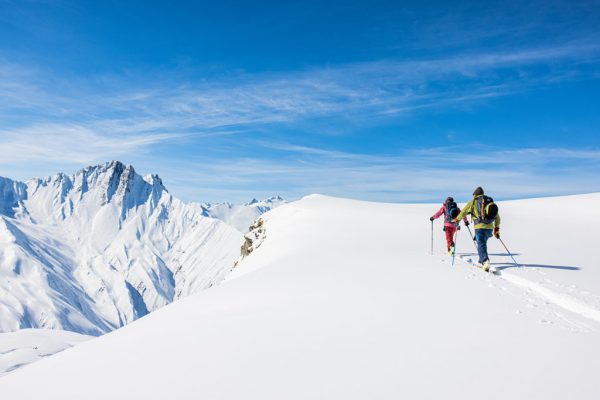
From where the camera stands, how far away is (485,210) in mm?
13367

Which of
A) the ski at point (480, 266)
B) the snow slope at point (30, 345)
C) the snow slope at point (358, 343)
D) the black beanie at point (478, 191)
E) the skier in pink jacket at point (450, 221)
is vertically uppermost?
the black beanie at point (478, 191)

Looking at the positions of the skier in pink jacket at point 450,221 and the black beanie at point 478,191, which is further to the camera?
the skier in pink jacket at point 450,221

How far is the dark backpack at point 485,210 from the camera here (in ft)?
43.6

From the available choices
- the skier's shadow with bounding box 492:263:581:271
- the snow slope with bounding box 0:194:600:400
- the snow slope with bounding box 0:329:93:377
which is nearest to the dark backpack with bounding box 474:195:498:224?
the skier's shadow with bounding box 492:263:581:271

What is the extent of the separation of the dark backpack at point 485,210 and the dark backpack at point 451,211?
199cm

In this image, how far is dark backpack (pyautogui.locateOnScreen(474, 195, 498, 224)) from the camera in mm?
13289

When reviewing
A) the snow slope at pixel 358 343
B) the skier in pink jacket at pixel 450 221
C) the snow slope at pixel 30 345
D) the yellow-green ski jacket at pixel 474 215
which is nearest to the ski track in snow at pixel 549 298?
the snow slope at pixel 358 343

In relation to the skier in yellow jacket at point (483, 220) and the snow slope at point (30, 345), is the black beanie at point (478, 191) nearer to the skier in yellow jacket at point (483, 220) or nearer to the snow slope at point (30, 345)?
the skier in yellow jacket at point (483, 220)

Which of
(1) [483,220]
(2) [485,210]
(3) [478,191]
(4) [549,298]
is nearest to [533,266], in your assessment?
(1) [483,220]

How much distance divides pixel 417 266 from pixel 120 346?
8.52 meters

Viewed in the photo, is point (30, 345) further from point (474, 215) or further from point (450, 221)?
point (474, 215)

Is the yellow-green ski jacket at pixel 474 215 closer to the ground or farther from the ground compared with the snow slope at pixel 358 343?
farther from the ground

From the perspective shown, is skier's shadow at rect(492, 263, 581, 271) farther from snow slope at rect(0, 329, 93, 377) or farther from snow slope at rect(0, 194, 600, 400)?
snow slope at rect(0, 329, 93, 377)

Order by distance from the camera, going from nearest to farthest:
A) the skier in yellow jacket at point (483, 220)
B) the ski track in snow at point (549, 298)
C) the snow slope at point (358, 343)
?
the snow slope at point (358, 343) → the ski track in snow at point (549, 298) → the skier in yellow jacket at point (483, 220)
